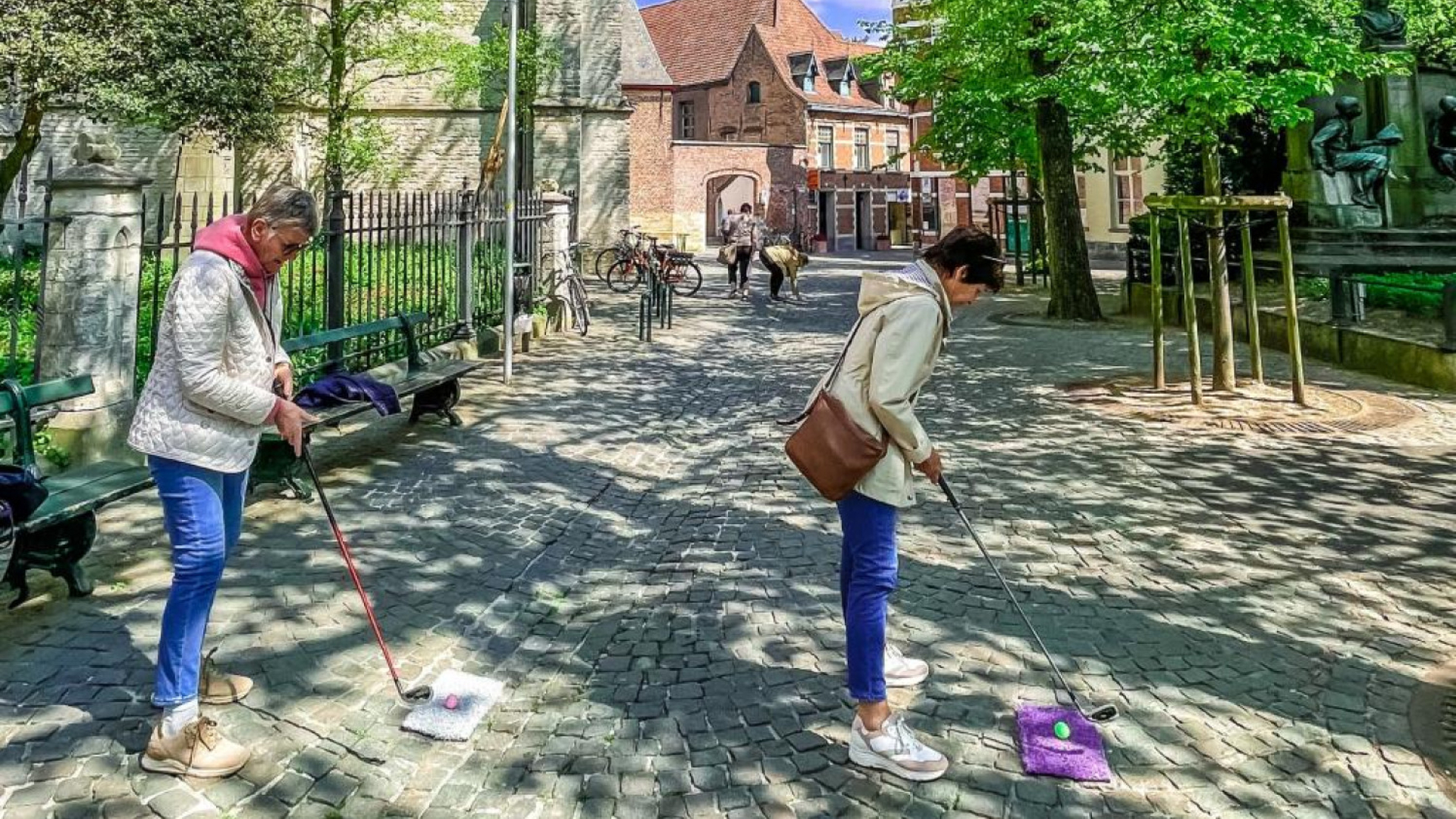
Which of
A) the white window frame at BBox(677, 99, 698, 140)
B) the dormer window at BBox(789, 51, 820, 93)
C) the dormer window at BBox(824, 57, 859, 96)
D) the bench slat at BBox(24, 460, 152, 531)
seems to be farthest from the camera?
the white window frame at BBox(677, 99, 698, 140)

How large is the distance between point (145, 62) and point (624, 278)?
10.7 m

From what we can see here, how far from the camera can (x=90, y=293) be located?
6.02 meters

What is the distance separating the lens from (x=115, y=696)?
3.51 metres

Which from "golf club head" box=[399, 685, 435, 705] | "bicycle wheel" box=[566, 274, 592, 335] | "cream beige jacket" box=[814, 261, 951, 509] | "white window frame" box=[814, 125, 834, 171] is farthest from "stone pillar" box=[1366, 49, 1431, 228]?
"white window frame" box=[814, 125, 834, 171]

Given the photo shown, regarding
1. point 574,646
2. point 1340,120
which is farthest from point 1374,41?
point 574,646

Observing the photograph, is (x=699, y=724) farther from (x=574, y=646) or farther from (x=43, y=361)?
(x=43, y=361)

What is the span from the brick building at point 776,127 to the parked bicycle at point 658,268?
18636 mm

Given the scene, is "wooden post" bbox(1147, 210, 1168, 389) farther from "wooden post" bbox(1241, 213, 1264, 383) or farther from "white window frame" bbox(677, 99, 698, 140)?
"white window frame" bbox(677, 99, 698, 140)

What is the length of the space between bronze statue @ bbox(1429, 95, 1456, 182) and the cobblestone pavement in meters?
10.9

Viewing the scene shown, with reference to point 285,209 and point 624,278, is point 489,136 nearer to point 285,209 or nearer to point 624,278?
point 624,278

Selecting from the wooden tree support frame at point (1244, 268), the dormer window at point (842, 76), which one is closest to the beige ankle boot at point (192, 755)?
the wooden tree support frame at point (1244, 268)

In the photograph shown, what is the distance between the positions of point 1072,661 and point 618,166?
23.6 metres

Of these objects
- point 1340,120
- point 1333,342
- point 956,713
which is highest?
point 1340,120

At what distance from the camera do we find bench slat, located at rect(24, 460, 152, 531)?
13.3ft
